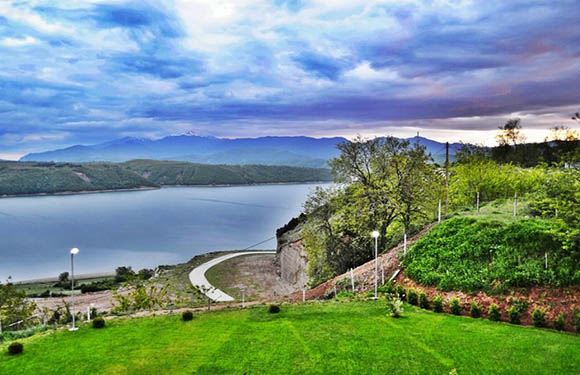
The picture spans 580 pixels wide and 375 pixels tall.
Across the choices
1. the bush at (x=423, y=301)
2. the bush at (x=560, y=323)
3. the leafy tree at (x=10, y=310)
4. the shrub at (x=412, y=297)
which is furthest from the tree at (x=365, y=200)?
the leafy tree at (x=10, y=310)

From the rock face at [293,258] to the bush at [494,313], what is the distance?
22.9m

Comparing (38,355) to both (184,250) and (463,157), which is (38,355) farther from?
(184,250)

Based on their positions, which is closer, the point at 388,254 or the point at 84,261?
the point at 388,254

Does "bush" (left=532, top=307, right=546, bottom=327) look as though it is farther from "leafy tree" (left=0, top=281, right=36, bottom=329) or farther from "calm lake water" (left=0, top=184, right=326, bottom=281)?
"calm lake water" (left=0, top=184, right=326, bottom=281)

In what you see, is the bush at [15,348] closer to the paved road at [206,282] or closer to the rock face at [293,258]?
the paved road at [206,282]

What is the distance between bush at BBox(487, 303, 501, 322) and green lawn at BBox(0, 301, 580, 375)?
0.48 meters

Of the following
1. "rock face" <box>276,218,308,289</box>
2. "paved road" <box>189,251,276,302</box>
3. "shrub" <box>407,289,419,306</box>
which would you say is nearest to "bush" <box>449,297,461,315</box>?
"shrub" <box>407,289,419,306</box>

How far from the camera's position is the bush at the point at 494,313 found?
13.9 m

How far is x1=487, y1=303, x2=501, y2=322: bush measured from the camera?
1388cm

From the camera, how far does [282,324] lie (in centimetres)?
1470

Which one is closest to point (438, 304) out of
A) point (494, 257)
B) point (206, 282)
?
point (494, 257)

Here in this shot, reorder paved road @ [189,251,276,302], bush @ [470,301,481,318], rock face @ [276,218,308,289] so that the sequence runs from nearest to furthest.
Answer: bush @ [470,301,481,318]
paved road @ [189,251,276,302]
rock face @ [276,218,308,289]

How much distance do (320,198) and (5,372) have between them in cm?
2048

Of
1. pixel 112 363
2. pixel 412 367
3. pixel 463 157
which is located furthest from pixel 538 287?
Result: pixel 463 157
